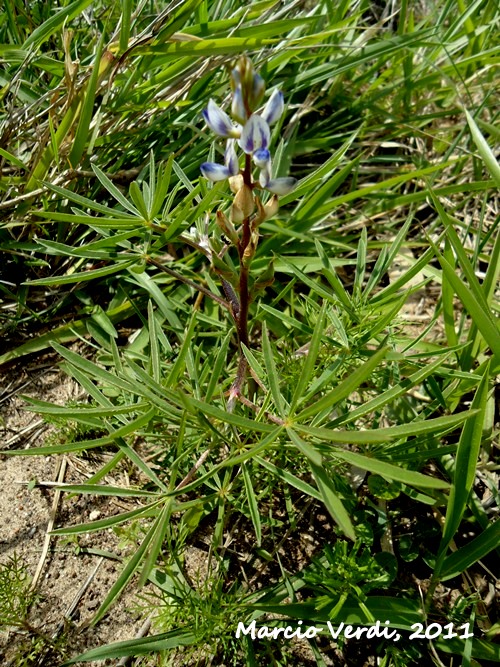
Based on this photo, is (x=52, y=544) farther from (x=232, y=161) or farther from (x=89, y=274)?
(x=232, y=161)

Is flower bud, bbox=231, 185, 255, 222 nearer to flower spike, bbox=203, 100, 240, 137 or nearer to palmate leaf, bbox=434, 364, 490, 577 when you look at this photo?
flower spike, bbox=203, 100, 240, 137

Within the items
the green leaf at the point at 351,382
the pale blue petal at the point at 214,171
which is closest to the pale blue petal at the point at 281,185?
the pale blue petal at the point at 214,171

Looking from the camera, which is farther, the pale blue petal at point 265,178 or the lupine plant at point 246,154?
the pale blue petal at point 265,178

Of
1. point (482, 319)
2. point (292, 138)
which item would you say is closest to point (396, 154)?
point (292, 138)

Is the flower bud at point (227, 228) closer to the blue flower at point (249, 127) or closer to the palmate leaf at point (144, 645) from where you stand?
the blue flower at point (249, 127)

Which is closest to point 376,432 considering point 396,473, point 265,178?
point 396,473

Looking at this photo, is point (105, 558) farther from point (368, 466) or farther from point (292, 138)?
point (292, 138)

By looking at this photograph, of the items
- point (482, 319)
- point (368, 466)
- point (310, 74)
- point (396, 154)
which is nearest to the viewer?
point (368, 466)

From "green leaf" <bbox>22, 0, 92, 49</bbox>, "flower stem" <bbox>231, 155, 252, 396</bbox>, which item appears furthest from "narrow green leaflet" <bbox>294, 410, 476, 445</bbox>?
"green leaf" <bbox>22, 0, 92, 49</bbox>
